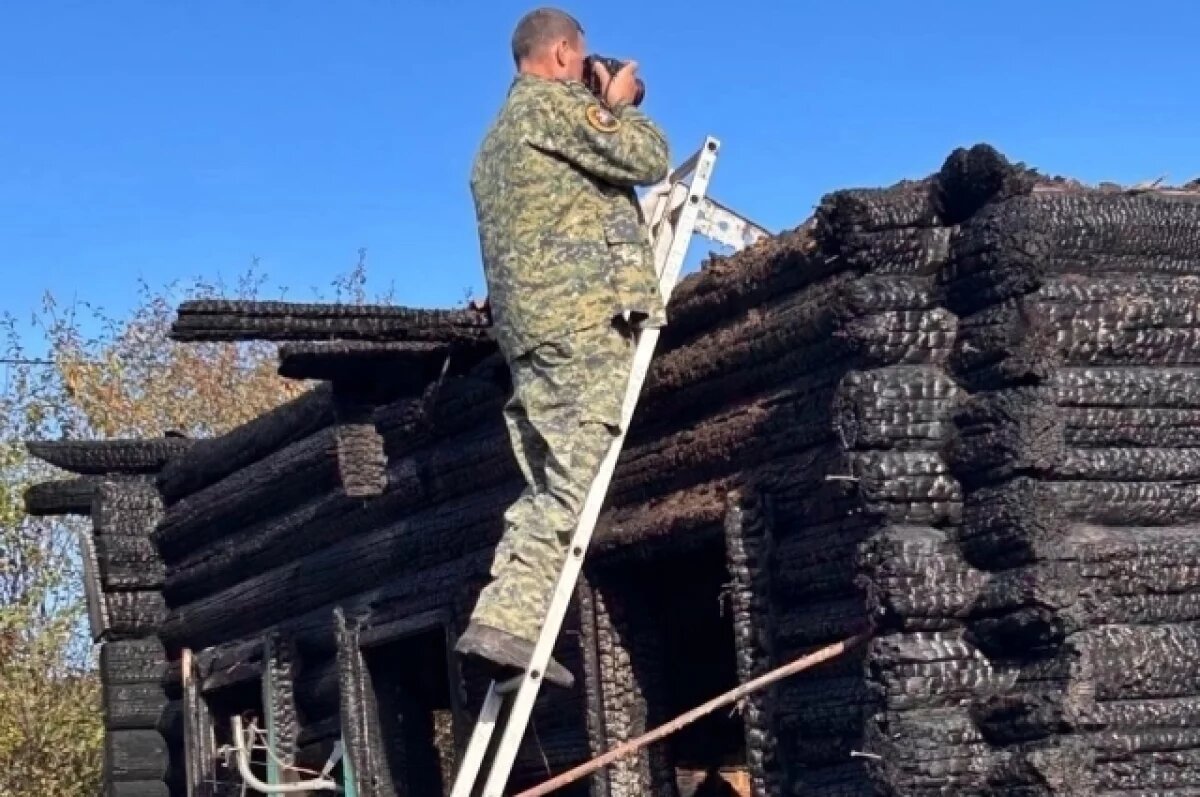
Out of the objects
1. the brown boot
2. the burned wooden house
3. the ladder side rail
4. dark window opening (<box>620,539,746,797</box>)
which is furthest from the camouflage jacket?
dark window opening (<box>620,539,746,797</box>)

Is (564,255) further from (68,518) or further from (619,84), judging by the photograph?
(68,518)

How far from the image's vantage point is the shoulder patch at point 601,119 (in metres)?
5.36

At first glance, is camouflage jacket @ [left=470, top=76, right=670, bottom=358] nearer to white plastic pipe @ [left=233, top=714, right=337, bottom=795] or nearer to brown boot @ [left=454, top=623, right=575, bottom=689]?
brown boot @ [left=454, top=623, right=575, bottom=689]

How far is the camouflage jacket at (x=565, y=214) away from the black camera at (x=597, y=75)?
101 millimetres

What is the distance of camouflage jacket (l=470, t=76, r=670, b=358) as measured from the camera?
5.38m

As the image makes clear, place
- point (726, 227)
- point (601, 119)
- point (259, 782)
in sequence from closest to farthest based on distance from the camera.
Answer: point (601, 119), point (726, 227), point (259, 782)

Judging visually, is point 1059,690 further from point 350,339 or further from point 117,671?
point 117,671

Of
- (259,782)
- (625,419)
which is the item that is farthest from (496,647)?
(259,782)

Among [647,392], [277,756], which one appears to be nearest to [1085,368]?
[647,392]

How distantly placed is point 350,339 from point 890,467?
2772mm

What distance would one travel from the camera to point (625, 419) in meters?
5.40

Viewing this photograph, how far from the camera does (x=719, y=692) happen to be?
314 inches

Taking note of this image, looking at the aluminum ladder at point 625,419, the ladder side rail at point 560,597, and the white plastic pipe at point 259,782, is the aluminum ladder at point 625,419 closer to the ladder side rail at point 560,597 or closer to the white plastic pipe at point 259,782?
the ladder side rail at point 560,597

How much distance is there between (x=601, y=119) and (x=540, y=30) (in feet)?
1.15
